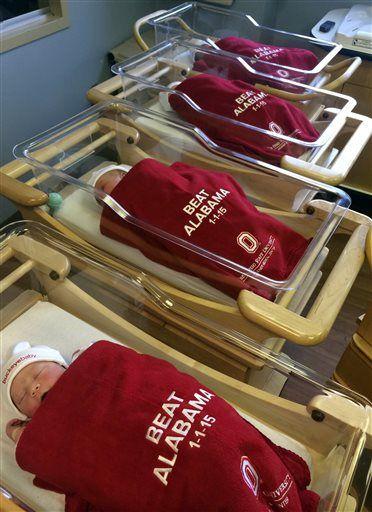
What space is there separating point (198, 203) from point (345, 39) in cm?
138

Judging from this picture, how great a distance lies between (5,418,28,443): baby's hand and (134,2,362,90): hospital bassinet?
5.02 feet

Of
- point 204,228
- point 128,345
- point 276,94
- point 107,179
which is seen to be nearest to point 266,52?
point 276,94

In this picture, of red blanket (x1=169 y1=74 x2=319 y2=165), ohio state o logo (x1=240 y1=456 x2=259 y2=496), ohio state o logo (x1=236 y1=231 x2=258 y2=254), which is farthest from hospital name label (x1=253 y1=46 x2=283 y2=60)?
ohio state o logo (x1=240 y1=456 x2=259 y2=496)

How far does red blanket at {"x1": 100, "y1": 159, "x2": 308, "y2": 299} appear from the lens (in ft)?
3.52

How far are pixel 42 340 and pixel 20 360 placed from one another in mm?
149

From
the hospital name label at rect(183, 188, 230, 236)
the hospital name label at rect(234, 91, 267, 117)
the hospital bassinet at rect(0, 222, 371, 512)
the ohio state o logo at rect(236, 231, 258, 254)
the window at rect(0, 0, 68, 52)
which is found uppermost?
the window at rect(0, 0, 68, 52)

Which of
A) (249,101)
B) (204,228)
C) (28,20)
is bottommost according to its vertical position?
(204,228)

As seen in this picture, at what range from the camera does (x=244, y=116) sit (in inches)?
58.9

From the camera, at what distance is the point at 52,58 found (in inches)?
80.4

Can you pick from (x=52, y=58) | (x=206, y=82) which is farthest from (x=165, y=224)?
(x=52, y=58)

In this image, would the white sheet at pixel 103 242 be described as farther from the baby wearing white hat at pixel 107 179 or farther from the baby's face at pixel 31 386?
the baby's face at pixel 31 386

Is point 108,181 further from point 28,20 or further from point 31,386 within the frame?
point 28,20

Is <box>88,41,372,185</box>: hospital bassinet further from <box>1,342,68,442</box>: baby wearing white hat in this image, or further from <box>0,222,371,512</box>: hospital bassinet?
<box>1,342,68,442</box>: baby wearing white hat

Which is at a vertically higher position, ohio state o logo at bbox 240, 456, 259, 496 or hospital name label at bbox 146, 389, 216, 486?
hospital name label at bbox 146, 389, 216, 486
